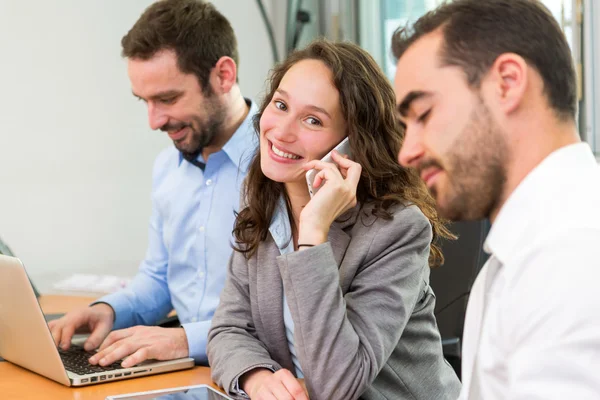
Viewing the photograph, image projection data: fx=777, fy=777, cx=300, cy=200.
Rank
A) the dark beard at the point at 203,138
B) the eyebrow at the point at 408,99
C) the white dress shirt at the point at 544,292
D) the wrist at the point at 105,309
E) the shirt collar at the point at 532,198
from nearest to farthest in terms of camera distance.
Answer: the white dress shirt at the point at 544,292
the shirt collar at the point at 532,198
the eyebrow at the point at 408,99
the wrist at the point at 105,309
the dark beard at the point at 203,138

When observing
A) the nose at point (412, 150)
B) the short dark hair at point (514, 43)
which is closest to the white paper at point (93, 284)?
the nose at point (412, 150)

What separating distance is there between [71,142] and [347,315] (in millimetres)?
2139

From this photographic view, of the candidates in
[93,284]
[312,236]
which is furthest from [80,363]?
[93,284]

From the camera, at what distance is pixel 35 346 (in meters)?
1.54

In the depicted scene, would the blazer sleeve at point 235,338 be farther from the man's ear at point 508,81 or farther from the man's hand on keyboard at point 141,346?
the man's ear at point 508,81

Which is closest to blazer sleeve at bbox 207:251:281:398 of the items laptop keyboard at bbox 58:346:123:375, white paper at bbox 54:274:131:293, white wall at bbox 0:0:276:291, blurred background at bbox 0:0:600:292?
laptop keyboard at bbox 58:346:123:375

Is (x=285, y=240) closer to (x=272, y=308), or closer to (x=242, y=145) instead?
(x=272, y=308)

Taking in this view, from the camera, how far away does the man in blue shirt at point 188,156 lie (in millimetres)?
1999

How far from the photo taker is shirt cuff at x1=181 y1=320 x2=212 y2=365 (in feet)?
5.45

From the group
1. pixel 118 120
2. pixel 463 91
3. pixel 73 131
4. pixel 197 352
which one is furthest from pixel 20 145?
pixel 463 91

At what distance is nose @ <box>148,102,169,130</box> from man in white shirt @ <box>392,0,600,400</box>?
117cm

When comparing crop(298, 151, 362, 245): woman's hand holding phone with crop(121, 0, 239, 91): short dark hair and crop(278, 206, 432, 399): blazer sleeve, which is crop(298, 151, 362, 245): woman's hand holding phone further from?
crop(121, 0, 239, 91): short dark hair

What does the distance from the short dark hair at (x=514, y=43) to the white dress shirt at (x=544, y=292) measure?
3.1 inches

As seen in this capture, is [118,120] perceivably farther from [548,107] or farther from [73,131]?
[548,107]
